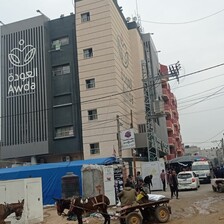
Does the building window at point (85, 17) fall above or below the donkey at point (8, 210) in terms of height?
above

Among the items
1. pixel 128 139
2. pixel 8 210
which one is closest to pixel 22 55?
pixel 128 139

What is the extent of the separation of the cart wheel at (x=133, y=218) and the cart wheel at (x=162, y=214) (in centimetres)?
89

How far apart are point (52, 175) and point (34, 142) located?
1382 cm

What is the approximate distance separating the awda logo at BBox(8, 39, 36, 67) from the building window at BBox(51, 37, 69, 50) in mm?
2545

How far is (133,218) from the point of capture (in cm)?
1338

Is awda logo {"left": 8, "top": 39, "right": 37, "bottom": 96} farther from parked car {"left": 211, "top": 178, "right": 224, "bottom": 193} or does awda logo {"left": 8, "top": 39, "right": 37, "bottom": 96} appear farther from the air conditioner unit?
parked car {"left": 211, "top": 178, "right": 224, "bottom": 193}

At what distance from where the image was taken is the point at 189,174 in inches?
1208

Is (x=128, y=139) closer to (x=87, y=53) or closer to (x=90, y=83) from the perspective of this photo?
(x=90, y=83)

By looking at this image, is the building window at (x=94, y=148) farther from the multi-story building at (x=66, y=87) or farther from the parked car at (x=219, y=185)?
the parked car at (x=219, y=185)

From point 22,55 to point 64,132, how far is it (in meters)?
10.3

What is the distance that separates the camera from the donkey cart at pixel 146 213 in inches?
528

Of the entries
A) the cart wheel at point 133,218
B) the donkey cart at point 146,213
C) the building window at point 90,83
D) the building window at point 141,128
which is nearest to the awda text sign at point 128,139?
the donkey cart at point 146,213

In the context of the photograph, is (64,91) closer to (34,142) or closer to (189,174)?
(34,142)

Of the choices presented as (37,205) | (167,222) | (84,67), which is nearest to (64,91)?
(84,67)
